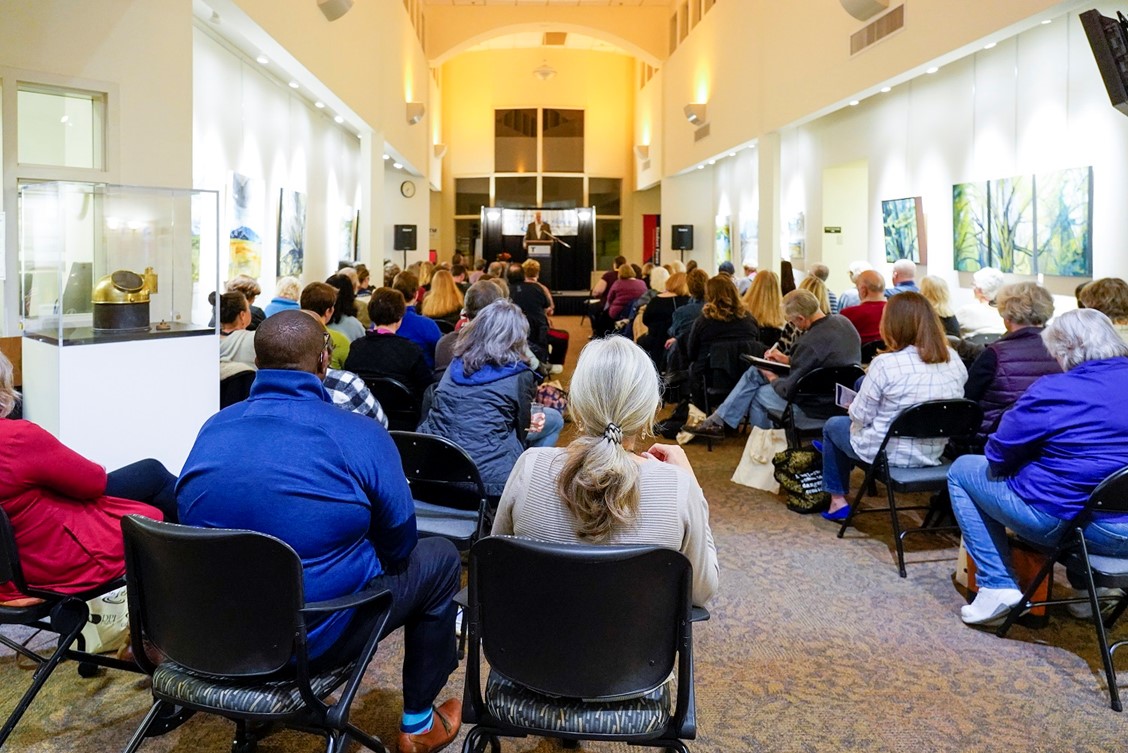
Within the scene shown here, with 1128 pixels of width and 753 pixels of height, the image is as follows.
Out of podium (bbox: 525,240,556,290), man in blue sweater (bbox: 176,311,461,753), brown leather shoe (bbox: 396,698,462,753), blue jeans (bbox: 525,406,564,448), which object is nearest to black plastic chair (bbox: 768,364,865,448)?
blue jeans (bbox: 525,406,564,448)

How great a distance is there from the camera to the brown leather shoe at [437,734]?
9.24ft

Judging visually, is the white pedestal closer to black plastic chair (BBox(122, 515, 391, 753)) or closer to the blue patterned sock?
the blue patterned sock

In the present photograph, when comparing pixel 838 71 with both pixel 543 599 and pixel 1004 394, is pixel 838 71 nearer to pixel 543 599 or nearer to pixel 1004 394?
pixel 1004 394

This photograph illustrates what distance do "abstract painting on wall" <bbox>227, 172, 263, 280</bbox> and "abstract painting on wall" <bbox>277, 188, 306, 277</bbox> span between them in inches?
29.4

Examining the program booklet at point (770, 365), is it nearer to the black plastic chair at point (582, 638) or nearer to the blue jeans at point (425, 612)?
the blue jeans at point (425, 612)

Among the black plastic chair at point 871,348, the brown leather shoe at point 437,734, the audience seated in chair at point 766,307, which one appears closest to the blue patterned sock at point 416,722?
the brown leather shoe at point 437,734

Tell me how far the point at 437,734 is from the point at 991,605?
221cm

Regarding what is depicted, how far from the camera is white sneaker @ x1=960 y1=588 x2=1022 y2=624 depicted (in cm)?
378

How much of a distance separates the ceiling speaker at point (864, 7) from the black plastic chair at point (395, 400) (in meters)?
5.92

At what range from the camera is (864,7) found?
29.0 ft

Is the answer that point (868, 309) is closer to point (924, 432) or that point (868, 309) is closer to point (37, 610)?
point (924, 432)

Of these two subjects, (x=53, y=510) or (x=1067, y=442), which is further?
(x=1067, y=442)

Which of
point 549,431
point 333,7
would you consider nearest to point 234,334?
point 549,431

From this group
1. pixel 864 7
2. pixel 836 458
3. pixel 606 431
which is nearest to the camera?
pixel 606 431
